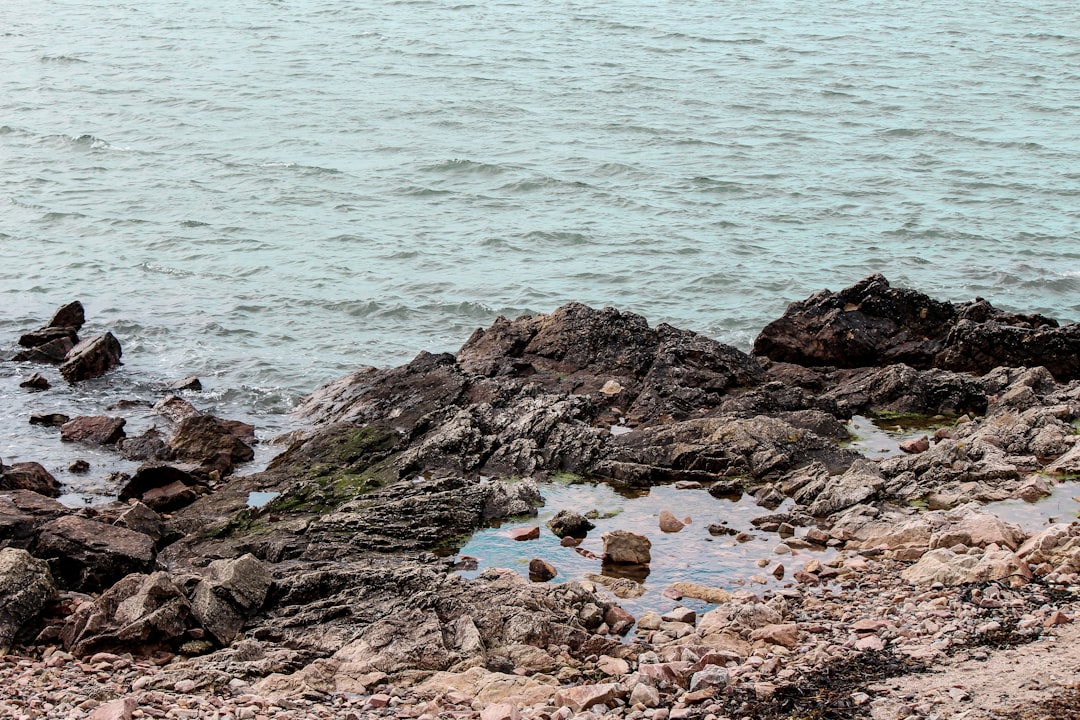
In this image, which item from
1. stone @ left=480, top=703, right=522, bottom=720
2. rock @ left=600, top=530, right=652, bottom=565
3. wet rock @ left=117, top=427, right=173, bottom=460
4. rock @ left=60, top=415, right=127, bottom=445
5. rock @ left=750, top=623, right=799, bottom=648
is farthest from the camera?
rock @ left=60, top=415, right=127, bottom=445

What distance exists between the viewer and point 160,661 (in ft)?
35.7

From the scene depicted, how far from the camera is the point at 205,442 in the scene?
58.9 ft

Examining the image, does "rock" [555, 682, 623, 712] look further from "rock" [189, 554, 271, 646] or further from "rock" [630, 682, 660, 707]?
"rock" [189, 554, 271, 646]

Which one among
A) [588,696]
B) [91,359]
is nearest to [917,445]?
[588,696]

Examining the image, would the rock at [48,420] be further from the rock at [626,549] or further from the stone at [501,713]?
the stone at [501,713]

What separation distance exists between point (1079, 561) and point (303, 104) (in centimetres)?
3933

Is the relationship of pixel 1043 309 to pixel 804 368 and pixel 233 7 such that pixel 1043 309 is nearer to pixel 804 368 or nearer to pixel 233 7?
pixel 804 368

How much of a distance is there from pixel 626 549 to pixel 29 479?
8.96 meters

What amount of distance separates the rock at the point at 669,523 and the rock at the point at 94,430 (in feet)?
32.4

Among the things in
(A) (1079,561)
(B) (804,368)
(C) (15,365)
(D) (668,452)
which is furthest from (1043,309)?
(C) (15,365)

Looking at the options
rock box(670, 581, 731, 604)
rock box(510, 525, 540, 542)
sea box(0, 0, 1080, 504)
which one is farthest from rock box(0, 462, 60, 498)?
rock box(670, 581, 731, 604)

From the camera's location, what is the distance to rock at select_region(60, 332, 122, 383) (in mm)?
21984

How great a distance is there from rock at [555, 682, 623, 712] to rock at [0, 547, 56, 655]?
5.51 meters

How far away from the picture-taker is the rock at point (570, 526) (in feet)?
44.9
